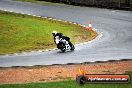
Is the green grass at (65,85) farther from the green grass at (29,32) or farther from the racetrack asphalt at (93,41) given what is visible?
the green grass at (29,32)

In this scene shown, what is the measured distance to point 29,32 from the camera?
3356 cm

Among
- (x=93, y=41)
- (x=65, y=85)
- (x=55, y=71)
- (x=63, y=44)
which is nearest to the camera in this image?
(x=65, y=85)

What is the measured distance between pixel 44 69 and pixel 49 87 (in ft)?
11.9

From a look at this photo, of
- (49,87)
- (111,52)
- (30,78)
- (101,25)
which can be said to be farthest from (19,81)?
(101,25)

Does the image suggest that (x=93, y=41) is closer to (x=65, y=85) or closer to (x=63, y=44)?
(x=63, y=44)

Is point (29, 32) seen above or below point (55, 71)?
above

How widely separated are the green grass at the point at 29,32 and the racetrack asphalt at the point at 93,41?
6.27 feet

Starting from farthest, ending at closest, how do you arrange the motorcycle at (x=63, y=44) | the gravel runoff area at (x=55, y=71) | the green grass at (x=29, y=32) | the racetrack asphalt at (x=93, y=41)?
1. the green grass at (x=29, y=32)
2. the motorcycle at (x=63, y=44)
3. the racetrack asphalt at (x=93, y=41)
4. the gravel runoff area at (x=55, y=71)

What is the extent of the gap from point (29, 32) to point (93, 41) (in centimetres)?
591

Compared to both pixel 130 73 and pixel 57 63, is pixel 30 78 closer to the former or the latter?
pixel 57 63

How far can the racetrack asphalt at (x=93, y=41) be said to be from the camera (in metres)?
25.5

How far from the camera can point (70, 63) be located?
24375mm

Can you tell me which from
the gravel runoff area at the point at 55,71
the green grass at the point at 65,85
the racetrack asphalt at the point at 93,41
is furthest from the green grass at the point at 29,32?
the green grass at the point at 65,85

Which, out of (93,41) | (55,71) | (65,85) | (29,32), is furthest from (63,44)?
(65,85)
